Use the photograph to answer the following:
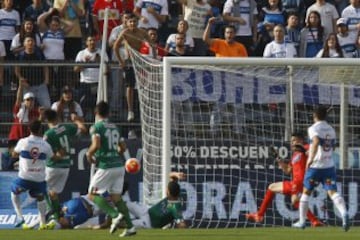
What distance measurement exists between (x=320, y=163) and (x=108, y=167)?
3.59 m

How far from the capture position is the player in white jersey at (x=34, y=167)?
79.3 ft

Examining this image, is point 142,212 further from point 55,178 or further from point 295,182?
point 295,182

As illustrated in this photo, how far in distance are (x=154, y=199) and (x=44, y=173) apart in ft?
6.68

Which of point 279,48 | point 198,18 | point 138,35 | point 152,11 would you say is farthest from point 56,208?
point 198,18

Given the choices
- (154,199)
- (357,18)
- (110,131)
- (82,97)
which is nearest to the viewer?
(110,131)

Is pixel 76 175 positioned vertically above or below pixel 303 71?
below

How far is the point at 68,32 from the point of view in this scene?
28922 millimetres

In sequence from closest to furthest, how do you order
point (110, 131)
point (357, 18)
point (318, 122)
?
1. point (110, 131)
2. point (318, 122)
3. point (357, 18)

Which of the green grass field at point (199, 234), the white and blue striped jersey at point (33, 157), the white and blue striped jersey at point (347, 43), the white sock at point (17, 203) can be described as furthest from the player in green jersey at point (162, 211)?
the white and blue striped jersey at point (347, 43)

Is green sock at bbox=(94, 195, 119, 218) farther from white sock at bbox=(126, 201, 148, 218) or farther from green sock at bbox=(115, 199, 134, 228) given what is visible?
white sock at bbox=(126, 201, 148, 218)

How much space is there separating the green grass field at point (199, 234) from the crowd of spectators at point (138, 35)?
4.28 metres

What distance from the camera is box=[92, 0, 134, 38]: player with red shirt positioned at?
28969 millimetres

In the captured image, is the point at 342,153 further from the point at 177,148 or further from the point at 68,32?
the point at 68,32

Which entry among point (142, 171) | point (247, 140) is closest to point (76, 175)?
point (142, 171)
